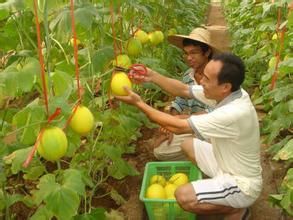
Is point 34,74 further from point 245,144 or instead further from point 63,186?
point 245,144

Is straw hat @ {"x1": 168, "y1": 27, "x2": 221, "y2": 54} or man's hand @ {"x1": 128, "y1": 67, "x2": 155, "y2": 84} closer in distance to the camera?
man's hand @ {"x1": 128, "y1": 67, "x2": 155, "y2": 84}

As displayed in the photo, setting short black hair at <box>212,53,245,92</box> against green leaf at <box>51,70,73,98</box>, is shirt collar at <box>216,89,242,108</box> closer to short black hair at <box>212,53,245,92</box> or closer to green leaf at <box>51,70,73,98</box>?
short black hair at <box>212,53,245,92</box>

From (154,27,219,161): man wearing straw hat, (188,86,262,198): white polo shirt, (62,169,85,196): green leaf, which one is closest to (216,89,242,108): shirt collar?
(188,86,262,198): white polo shirt

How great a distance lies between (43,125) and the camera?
1865mm

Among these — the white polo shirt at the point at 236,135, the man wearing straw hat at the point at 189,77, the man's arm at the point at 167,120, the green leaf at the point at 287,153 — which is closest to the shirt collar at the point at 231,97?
the white polo shirt at the point at 236,135

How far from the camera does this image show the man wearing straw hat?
3723 mm

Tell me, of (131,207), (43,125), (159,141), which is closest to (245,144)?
(131,207)

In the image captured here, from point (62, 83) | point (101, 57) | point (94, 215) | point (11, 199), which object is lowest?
point (94, 215)

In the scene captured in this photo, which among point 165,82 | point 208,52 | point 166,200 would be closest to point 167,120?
point 166,200

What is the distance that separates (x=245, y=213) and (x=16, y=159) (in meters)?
1.69

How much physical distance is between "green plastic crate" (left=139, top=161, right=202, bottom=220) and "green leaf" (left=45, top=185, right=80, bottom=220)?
3.26ft

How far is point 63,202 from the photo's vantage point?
197cm

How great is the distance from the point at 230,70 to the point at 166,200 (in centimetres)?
92

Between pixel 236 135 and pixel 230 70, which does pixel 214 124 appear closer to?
pixel 236 135
